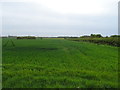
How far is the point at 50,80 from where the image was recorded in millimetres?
8398

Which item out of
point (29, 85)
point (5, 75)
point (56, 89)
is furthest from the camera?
point (5, 75)

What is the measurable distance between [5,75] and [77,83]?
3665mm

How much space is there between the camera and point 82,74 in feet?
33.1

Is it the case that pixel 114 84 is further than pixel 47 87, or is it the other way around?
A: pixel 114 84

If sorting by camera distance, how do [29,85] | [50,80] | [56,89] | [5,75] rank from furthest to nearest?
[5,75] → [50,80] → [29,85] → [56,89]

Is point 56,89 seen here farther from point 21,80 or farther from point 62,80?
point 21,80

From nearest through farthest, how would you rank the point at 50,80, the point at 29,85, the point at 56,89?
the point at 56,89, the point at 29,85, the point at 50,80

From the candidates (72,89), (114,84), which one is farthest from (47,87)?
(114,84)

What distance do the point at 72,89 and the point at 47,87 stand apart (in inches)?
36.0

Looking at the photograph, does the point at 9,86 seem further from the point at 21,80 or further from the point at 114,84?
the point at 114,84

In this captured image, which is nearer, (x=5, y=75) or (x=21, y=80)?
(x=21, y=80)

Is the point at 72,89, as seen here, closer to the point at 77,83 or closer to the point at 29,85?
the point at 77,83

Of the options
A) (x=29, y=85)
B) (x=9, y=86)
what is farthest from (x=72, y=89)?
(x=9, y=86)

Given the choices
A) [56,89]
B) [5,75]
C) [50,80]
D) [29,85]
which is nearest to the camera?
[56,89]
